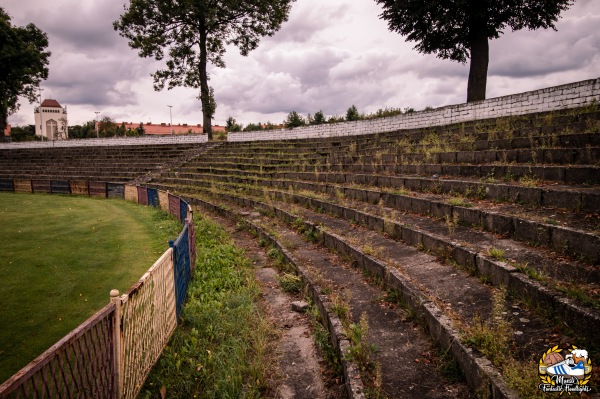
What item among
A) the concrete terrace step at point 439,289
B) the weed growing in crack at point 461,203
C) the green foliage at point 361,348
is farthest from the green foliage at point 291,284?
the weed growing in crack at point 461,203

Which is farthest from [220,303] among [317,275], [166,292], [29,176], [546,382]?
[29,176]

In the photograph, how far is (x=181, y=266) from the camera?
19.2ft

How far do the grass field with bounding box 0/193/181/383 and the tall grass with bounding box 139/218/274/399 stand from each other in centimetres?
191

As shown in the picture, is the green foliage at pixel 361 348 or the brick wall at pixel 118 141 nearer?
the green foliage at pixel 361 348

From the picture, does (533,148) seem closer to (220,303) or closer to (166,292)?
(220,303)

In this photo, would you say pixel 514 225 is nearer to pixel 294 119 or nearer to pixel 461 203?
pixel 461 203

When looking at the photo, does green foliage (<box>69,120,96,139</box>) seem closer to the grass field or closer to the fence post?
the grass field

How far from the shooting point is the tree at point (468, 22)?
15500 mm

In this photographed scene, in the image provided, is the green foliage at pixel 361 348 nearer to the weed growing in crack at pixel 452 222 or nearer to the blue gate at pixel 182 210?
the weed growing in crack at pixel 452 222

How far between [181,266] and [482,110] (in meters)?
11.9

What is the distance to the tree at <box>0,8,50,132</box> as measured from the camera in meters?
37.7

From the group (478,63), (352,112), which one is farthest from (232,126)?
(478,63)

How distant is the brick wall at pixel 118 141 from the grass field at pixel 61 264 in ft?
48.1

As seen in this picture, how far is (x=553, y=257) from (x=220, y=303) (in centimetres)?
464
